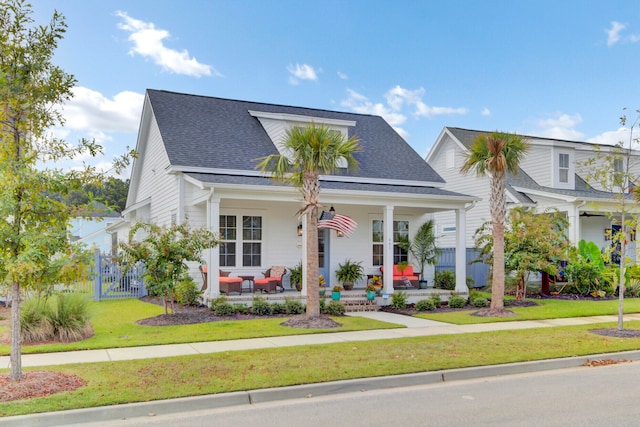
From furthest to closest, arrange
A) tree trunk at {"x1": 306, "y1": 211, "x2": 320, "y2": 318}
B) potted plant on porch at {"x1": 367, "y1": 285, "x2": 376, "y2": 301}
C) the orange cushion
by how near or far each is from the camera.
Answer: the orange cushion, potted plant on porch at {"x1": 367, "y1": 285, "x2": 376, "y2": 301}, tree trunk at {"x1": 306, "y1": 211, "x2": 320, "y2": 318}

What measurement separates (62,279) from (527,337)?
8.83 meters

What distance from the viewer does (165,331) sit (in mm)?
11234

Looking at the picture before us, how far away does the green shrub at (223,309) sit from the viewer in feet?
44.1

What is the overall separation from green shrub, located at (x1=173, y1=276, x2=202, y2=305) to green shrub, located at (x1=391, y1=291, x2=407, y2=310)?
5.77 meters

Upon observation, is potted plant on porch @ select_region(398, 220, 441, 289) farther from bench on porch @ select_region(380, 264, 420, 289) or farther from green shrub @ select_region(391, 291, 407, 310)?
green shrub @ select_region(391, 291, 407, 310)

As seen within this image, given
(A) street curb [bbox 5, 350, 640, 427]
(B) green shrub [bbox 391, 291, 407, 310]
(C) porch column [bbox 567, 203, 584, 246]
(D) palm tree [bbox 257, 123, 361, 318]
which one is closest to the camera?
(A) street curb [bbox 5, 350, 640, 427]

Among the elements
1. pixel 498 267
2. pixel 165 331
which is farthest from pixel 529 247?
pixel 165 331

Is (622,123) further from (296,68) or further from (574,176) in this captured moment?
(296,68)

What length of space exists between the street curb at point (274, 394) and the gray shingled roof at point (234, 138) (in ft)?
36.1

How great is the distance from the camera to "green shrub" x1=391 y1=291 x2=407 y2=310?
15773 millimetres

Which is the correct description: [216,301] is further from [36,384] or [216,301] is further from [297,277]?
[36,384]

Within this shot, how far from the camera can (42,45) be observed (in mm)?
7062

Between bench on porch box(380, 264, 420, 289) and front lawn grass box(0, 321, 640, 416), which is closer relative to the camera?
front lawn grass box(0, 321, 640, 416)

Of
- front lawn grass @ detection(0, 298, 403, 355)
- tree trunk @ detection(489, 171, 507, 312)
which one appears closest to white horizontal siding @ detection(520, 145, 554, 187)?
tree trunk @ detection(489, 171, 507, 312)
